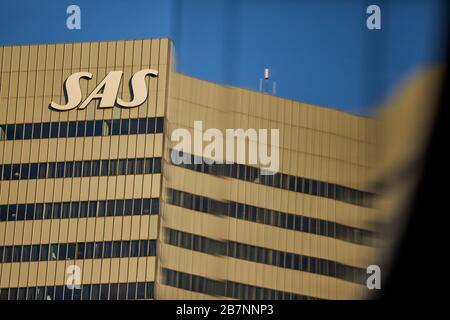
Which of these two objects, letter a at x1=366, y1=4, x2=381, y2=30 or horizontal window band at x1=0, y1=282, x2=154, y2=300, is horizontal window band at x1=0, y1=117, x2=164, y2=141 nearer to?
horizontal window band at x1=0, y1=282, x2=154, y2=300

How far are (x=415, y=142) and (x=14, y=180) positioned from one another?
41.1m

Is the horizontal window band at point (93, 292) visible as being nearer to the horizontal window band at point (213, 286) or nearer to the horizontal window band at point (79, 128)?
the horizontal window band at point (213, 286)

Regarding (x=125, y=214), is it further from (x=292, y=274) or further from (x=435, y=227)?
(x=435, y=227)

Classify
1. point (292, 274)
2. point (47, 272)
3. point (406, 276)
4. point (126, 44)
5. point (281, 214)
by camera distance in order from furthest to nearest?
point (126, 44) < point (47, 272) < point (281, 214) < point (292, 274) < point (406, 276)

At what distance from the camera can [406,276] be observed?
1977cm

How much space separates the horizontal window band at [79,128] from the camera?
63281 mm

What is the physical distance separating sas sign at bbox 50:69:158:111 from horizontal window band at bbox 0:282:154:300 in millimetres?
8472

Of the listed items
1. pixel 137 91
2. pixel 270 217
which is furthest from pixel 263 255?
pixel 137 91

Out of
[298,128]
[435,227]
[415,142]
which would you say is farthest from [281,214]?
[435,227]

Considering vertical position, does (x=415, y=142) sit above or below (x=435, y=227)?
above

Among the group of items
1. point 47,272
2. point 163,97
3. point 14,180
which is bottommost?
point 47,272

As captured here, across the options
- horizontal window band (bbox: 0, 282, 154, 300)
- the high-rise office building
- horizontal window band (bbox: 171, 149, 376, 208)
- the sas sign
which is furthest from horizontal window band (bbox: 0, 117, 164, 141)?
horizontal window band (bbox: 0, 282, 154, 300)

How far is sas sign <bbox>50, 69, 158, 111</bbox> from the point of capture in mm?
62250

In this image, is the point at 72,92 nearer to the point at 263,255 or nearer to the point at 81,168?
the point at 81,168
